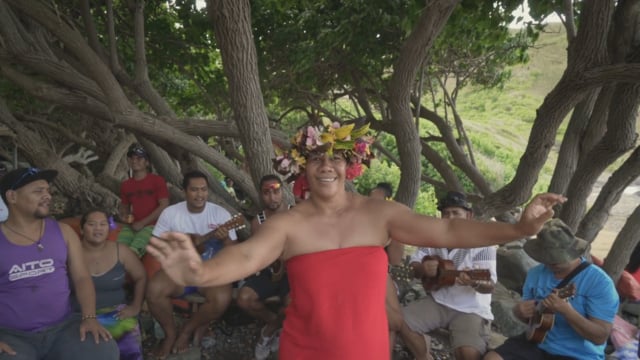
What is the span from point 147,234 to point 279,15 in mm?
3695

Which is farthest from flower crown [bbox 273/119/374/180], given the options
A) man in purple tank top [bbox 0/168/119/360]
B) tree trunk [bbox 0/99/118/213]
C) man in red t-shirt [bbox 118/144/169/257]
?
tree trunk [bbox 0/99/118/213]

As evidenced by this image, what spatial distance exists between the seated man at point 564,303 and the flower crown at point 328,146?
149 cm

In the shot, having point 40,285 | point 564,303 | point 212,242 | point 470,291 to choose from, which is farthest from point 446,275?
point 40,285

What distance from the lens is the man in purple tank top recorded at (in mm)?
3309

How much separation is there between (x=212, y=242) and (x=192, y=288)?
0.47 m

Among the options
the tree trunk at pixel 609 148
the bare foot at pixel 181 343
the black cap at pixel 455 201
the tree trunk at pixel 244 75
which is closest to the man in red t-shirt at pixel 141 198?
the tree trunk at pixel 244 75

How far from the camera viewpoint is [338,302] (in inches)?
92.7

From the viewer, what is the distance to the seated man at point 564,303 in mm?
3158

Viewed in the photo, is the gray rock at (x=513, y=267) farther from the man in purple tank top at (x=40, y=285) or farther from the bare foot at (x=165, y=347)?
the man in purple tank top at (x=40, y=285)

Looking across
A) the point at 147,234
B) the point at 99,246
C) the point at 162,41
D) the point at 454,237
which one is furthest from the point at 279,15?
the point at 454,237

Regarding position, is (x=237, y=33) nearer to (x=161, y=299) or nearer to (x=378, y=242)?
(x=161, y=299)

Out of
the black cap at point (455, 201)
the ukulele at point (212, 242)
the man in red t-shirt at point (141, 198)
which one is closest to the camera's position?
the black cap at point (455, 201)

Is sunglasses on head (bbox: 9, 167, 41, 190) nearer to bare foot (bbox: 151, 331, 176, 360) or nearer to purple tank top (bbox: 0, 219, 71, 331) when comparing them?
purple tank top (bbox: 0, 219, 71, 331)

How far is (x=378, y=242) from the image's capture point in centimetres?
249
